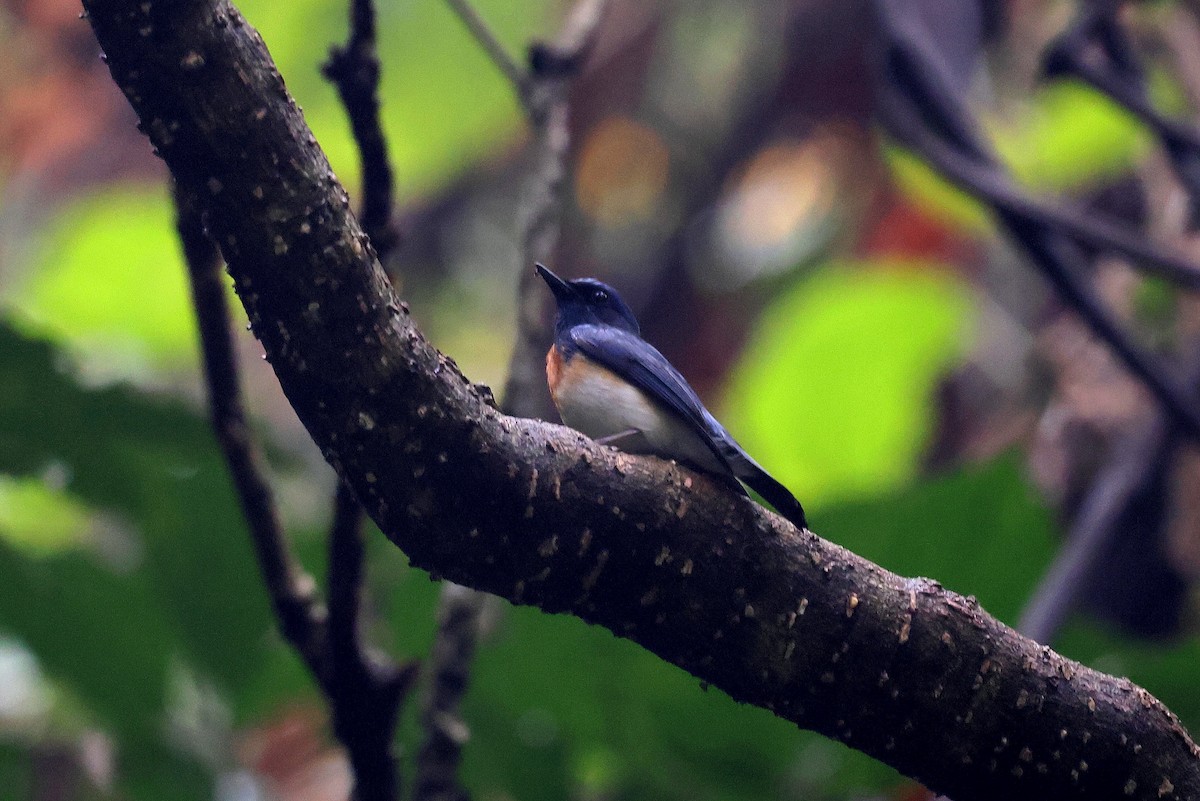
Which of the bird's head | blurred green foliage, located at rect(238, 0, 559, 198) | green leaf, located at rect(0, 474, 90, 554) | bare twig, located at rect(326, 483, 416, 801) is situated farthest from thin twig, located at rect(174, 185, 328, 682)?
blurred green foliage, located at rect(238, 0, 559, 198)

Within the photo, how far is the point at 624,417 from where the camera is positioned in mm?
1874

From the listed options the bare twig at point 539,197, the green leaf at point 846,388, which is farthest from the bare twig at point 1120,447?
the bare twig at point 539,197

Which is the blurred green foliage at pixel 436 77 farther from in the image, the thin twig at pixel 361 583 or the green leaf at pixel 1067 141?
the thin twig at pixel 361 583

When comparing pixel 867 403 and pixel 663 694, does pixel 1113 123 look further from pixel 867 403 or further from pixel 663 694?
pixel 663 694

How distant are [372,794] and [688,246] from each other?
11.8 feet

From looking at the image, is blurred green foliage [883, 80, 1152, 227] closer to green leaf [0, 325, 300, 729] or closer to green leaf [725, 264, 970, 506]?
green leaf [725, 264, 970, 506]

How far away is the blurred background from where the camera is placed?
2.42 meters

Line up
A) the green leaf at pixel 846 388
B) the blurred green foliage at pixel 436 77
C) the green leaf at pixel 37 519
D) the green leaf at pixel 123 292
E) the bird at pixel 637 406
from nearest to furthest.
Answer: the bird at pixel 637 406 → the green leaf at pixel 37 519 → the green leaf at pixel 846 388 → the blurred green foliage at pixel 436 77 → the green leaf at pixel 123 292

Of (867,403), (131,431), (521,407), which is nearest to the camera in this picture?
(131,431)

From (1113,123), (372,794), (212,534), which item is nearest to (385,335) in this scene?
(372,794)

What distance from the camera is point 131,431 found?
2090 mm

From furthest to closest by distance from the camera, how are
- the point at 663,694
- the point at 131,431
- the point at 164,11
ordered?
the point at 663,694
the point at 131,431
the point at 164,11

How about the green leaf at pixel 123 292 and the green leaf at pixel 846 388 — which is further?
the green leaf at pixel 123 292

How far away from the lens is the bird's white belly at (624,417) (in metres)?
1.71
